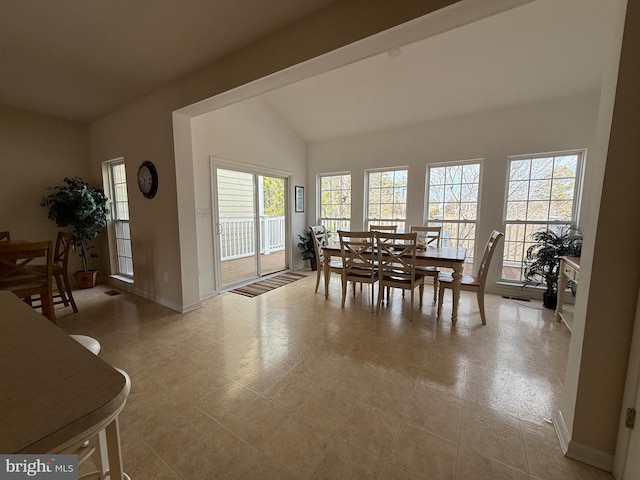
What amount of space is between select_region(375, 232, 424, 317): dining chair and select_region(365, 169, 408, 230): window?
1.59m

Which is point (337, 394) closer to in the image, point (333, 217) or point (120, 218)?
point (333, 217)

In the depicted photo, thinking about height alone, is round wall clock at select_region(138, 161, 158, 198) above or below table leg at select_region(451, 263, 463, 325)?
above

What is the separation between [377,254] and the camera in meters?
3.10

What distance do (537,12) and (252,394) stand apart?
388 cm

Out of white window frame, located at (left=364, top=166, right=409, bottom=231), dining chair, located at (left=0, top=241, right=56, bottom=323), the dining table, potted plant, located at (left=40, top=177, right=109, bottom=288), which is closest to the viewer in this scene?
the dining table

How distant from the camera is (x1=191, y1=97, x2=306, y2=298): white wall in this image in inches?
138

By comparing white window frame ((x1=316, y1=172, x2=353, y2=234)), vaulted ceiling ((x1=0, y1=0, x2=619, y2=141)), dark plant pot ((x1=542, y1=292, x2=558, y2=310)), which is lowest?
dark plant pot ((x1=542, y1=292, x2=558, y2=310))

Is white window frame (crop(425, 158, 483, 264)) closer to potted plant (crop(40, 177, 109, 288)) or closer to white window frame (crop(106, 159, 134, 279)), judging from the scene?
white window frame (crop(106, 159, 134, 279))

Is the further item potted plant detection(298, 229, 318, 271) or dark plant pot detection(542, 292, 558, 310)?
potted plant detection(298, 229, 318, 271)

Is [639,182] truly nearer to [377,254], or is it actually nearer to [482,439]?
[482,439]

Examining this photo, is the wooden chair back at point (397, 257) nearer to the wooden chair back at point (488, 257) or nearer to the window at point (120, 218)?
the wooden chair back at point (488, 257)

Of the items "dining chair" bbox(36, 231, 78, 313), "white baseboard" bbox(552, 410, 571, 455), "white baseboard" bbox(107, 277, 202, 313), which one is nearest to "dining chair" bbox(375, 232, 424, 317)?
"white baseboard" bbox(552, 410, 571, 455)

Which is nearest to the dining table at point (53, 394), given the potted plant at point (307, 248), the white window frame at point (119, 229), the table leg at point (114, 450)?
the table leg at point (114, 450)

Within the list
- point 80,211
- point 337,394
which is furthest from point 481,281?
point 80,211
